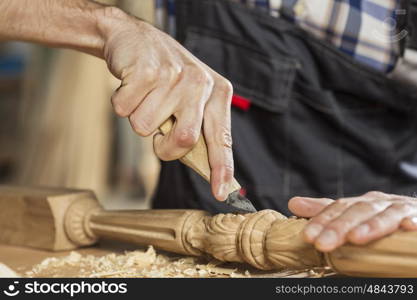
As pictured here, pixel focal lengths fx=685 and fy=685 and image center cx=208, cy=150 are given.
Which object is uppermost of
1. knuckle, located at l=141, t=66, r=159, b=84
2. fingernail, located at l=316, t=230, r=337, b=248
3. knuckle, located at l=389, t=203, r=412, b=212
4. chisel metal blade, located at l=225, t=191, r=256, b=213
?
knuckle, located at l=141, t=66, r=159, b=84

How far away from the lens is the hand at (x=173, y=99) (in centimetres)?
135

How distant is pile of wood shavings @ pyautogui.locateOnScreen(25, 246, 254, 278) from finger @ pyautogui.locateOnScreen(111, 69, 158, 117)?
33 cm

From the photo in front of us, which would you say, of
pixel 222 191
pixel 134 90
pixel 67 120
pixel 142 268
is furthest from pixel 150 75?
pixel 67 120

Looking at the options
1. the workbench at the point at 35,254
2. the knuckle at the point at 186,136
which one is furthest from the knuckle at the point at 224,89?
the workbench at the point at 35,254

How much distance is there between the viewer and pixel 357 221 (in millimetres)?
1143

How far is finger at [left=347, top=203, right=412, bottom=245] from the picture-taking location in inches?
44.2

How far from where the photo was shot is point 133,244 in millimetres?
1663

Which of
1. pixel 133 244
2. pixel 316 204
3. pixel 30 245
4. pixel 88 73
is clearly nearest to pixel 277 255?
pixel 316 204

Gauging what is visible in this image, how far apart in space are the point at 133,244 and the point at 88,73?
7.81 feet

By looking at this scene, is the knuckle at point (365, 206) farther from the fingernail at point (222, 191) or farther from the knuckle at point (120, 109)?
the knuckle at point (120, 109)

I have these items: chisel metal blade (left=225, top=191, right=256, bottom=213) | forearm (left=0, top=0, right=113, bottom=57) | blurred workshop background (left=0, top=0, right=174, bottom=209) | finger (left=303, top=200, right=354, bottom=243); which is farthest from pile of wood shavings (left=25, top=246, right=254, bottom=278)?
blurred workshop background (left=0, top=0, right=174, bottom=209)

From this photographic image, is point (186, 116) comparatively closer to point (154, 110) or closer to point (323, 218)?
point (154, 110)

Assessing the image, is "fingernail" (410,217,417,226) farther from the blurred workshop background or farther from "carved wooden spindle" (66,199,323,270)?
the blurred workshop background

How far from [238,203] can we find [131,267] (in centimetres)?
26
